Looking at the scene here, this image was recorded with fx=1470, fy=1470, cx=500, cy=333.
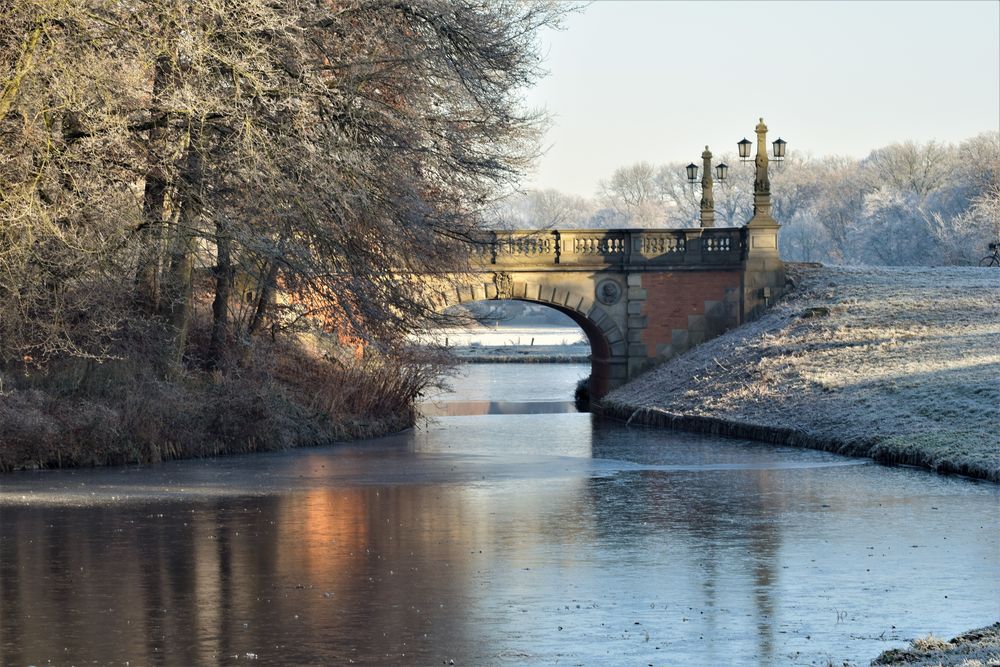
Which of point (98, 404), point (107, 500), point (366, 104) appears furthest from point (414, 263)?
point (107, 500)

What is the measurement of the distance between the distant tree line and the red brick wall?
739 centimetres

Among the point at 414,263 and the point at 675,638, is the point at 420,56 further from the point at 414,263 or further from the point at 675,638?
the point at 675,638

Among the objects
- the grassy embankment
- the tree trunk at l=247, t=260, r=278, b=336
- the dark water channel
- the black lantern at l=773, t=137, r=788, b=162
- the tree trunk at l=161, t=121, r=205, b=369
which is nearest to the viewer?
the dark water channel

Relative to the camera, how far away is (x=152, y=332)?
23859 millimetres

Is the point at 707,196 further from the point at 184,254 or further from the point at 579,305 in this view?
the point at 184,254

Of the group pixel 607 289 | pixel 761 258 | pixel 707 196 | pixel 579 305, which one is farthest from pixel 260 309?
pixel 707 196

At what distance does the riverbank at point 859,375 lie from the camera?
24.8 meters

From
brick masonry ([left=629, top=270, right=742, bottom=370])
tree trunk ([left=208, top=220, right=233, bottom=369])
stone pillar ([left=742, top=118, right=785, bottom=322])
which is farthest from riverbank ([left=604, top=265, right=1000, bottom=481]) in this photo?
tree trunk ([left=208, top=220, right=233, bottom=369])

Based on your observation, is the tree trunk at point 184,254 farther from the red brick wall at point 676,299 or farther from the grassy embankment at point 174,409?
the red brick wall at point 676,299

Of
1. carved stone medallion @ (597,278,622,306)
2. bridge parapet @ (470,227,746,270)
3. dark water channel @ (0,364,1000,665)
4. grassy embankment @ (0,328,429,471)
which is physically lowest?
dark water channel @ (0,364,1000,665)

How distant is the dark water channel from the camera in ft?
35.3

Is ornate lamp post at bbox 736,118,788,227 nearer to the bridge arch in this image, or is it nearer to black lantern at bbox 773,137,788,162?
black lantern at bbox 773,137,788,162

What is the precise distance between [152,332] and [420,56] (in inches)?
248

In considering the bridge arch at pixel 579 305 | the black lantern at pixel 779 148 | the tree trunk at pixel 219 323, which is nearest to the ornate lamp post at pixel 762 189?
the black lantern at pixel 779 148
